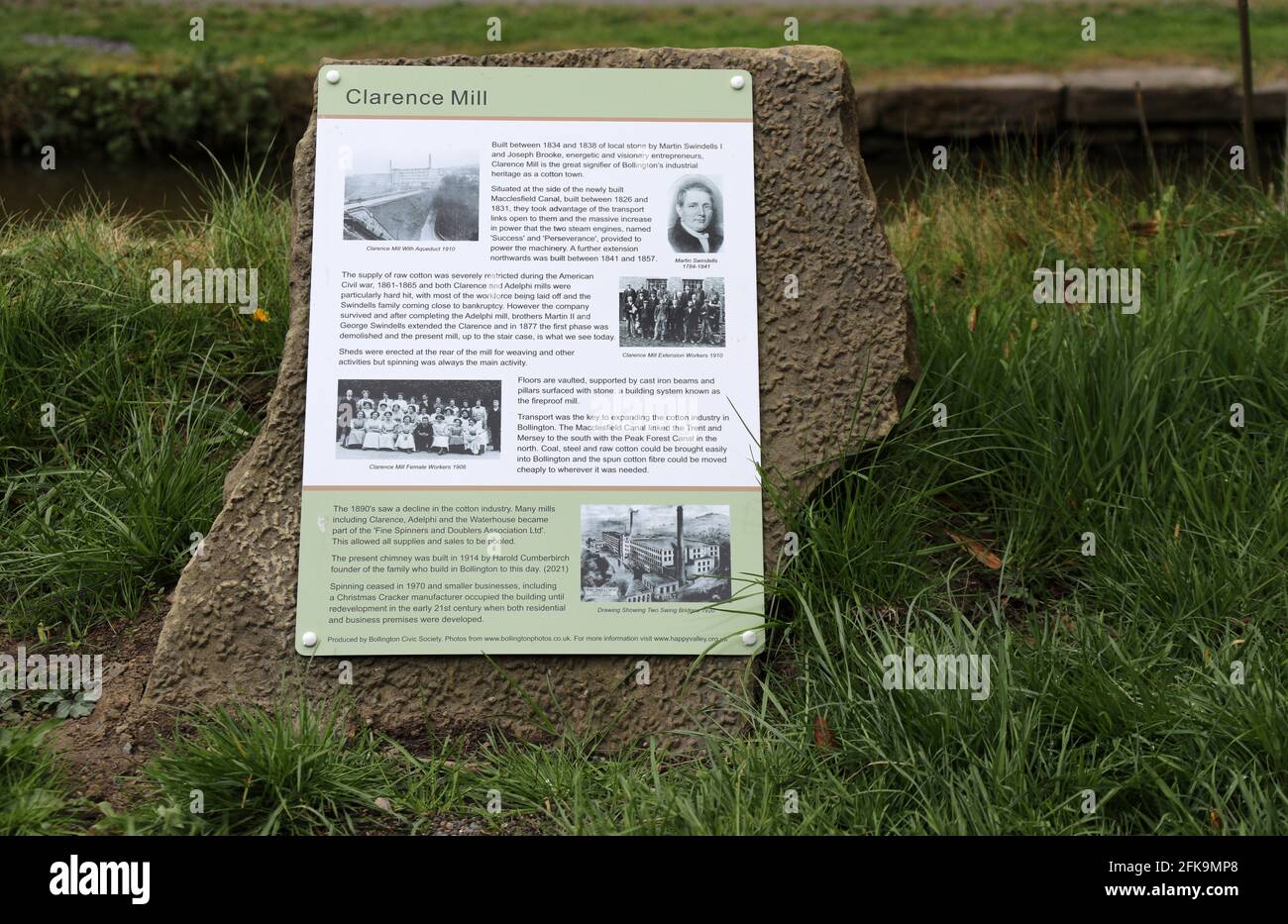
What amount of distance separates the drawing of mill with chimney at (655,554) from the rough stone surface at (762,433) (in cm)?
15

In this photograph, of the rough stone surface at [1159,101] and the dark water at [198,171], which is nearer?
the dark water at [198,171]

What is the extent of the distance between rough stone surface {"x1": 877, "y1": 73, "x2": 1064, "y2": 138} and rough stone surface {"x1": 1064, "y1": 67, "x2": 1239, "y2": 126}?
15 cm

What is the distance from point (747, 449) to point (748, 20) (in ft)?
29.9

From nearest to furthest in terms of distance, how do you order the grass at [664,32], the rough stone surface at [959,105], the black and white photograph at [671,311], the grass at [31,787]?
the grass at [31,787] < the black and white photograph at [671,311] < the rough stone surface at [959,105] < the grass at [664,32]

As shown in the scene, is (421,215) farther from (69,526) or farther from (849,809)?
(849,809)

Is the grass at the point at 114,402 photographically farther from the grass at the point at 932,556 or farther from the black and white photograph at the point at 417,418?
the black and white photograph at the point at 417,418

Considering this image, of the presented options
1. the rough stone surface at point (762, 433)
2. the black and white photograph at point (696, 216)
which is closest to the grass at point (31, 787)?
the rough stone surface at point (762, 433)

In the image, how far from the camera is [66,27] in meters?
10.7

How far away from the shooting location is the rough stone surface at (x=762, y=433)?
2.83m

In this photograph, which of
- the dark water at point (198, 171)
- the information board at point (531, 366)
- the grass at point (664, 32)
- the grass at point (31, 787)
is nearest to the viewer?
the grass at point (31, 787)

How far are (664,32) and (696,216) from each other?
8.29 m

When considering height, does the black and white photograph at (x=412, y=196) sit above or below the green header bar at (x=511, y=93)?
below
